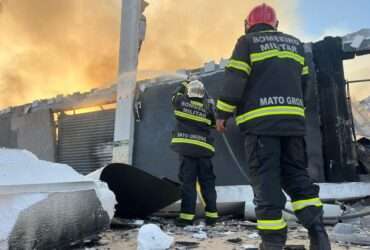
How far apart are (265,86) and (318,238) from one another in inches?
34.9

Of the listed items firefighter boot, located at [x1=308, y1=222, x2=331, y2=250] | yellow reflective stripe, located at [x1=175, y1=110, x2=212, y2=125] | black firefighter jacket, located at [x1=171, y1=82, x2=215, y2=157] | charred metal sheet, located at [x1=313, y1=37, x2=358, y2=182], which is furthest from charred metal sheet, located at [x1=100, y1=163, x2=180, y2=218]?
charred metal sheet, located at [x1=313, y1=37, x2=358, y2=182]

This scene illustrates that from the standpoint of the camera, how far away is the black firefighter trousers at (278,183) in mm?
2018

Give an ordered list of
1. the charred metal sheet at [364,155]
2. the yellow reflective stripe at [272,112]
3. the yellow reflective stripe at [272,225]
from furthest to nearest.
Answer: the charred metal sheet at [364,155] → the yellow reflective stripe at [272,112] → the yellow reflective stripe at [272,225]

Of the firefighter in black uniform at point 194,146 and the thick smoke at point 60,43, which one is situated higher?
the thick smoke at point 60,43

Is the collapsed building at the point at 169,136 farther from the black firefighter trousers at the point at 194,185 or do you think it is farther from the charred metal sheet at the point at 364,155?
the black firefighter trousers at the point at 194,185

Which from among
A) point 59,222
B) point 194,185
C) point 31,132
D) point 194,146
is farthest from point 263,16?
point 31,132

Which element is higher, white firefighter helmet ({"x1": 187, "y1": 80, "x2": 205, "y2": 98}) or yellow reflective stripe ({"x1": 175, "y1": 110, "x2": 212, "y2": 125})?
white firefighter helmet ({"x1": 187, "y1": 80, "x2": 205, "y2": 98})

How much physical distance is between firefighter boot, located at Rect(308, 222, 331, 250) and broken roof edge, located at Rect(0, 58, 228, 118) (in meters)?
3.37

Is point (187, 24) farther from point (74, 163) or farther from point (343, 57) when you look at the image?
point (343, 57)

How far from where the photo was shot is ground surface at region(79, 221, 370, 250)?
2.63 meters

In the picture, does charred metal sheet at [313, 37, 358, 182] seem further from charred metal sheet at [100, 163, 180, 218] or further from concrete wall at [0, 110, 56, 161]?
concrete wall at [0, 110, 56, 161]

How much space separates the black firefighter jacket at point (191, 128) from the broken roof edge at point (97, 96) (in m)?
1.46

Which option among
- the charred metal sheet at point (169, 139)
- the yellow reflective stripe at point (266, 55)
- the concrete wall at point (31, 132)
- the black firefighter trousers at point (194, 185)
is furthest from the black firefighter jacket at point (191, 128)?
the concrete wall at point (31, 132)

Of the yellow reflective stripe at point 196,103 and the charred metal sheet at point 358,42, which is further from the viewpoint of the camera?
the charred metal sheet at point 358,42
